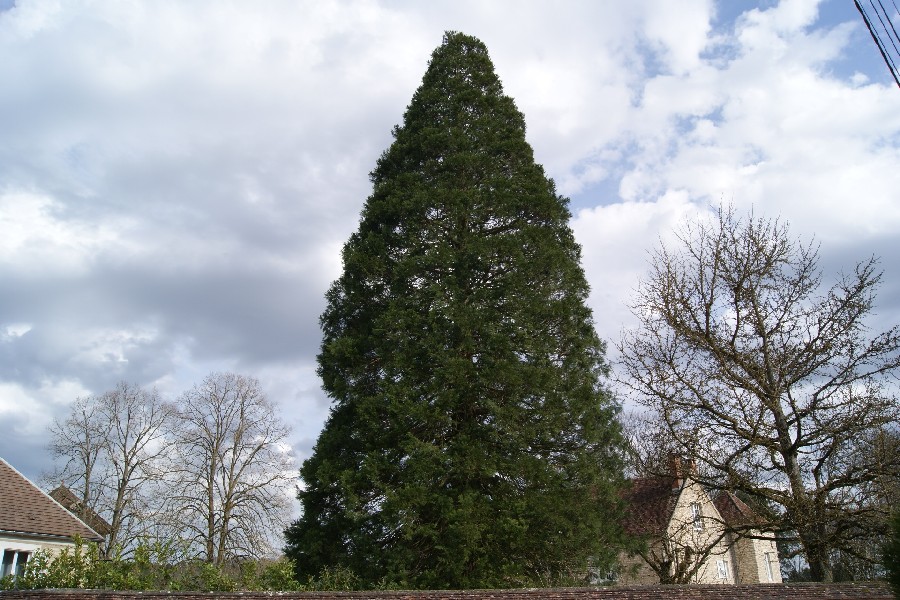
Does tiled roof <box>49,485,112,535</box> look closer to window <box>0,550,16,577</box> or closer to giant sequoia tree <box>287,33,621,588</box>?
window <box>0,550,16,577</box>

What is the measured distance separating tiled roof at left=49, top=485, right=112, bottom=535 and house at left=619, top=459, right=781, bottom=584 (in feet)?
74.4

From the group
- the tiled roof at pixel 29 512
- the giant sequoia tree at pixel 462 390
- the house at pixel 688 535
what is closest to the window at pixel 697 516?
the house at pixel 688 535

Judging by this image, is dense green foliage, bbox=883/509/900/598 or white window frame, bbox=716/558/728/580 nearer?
dense green foliage, bbox=883/509/900/598

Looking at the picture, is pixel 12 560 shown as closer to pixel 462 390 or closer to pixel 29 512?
pixel 29 512

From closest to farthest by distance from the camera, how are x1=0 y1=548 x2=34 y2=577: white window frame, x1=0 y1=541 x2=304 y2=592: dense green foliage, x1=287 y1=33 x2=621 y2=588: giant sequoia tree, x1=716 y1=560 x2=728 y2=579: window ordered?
x1=0 y1=541 x2=304 y2=592: dense green foliage < x1=287 y1=33 x2=621 y2=588: giant sequoia tree < x1=0 y1=548 x2=34 y2=577: white window frame < x1=716 y1=560 x2=728 y2=579: window

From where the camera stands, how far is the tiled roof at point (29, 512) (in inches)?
727

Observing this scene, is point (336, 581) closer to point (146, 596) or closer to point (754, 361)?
point (146, 596)

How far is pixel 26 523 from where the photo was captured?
736 inches

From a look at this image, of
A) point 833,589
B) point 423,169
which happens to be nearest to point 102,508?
point 423,169

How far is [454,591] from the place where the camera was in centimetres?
1023

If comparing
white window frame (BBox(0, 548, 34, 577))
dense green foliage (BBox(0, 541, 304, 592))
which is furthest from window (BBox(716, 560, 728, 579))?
white window frame (BBox(0, 548, 34, 577))

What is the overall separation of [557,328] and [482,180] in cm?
419

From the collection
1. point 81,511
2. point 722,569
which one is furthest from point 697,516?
point 81,511

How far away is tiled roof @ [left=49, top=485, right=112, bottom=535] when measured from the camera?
2853 centimetres
